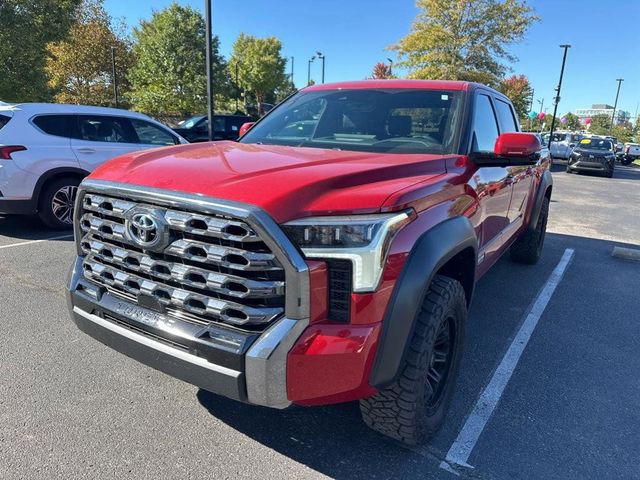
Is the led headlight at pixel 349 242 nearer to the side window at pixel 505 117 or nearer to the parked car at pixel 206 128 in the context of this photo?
the side window at pixel 505 117

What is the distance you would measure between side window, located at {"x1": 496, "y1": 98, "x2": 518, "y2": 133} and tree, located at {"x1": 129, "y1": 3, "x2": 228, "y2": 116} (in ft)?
80.8

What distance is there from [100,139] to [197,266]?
596cm

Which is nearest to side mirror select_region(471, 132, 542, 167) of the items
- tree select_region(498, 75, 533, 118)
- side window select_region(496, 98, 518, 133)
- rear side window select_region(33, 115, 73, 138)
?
side window select_region(496, 98, 518, 133)

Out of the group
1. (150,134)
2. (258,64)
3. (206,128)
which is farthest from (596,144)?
(258,64)

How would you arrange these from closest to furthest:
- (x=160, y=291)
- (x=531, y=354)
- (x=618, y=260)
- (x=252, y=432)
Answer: (x=160, y=291) → (x=252, y=432) → (x=531, y=354) → (x=618, y=260)

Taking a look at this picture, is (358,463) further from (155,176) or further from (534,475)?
(155,176)

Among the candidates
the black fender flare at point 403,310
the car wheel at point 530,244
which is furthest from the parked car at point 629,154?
the black fender flare at point 403,310

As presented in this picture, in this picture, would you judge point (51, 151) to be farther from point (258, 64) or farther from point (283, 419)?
point (258, 64)

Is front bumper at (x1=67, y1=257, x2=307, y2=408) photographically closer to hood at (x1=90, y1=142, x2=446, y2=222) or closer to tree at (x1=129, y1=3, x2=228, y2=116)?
hood at (x1=90, y1=142, x2=446, y2=222)

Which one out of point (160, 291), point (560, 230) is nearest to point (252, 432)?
point (160, 291)

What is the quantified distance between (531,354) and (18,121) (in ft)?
21.2

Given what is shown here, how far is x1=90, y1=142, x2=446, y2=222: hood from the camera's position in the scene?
1931 millimetres

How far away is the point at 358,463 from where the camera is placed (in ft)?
7.72

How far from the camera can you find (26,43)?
20.8 meters
